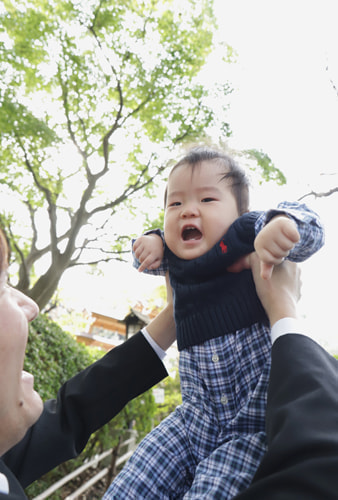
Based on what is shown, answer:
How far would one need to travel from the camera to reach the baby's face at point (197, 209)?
1584mm

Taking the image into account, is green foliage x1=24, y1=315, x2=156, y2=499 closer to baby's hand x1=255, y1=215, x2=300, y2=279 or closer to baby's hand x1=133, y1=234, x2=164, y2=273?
baby's hand x1=133, y1=234, x2=164, y2=273

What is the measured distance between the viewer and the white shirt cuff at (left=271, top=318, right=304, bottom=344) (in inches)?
42.0

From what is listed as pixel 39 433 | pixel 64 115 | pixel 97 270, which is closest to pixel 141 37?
pixel 64 115

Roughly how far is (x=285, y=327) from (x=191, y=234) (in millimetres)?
689

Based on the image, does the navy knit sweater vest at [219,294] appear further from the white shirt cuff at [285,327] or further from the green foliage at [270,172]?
the green foliage at [270,172]

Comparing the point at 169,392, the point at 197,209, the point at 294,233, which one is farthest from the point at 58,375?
the point at 169,392

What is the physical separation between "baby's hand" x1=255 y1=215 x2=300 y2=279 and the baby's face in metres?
0.43

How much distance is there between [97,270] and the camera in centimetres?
1432

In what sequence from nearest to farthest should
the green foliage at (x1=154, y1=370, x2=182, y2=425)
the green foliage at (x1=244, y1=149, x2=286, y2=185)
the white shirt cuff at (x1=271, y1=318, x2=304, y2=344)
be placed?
the white shirt cuff at (x1=271, y1=318, x2=304, y2=344)
the green foliage at (x1=244, y1=149, x2=286, y2=185)
the green foliage at (x1=154, y1=370, x2=182, y2=425)

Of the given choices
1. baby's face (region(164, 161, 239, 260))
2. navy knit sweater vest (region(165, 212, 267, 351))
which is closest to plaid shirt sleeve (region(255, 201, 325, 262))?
navy knit sweater vest (region(165, 212, 267, 351))

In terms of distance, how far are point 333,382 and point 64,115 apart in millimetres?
11502

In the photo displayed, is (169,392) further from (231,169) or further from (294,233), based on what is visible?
(294,233)

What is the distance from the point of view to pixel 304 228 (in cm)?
126

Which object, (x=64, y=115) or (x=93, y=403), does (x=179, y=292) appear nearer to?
(x=93, y=403)
